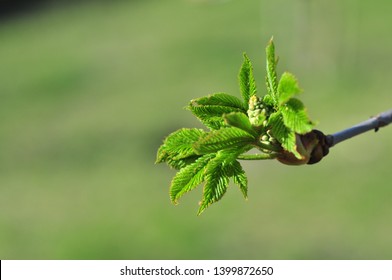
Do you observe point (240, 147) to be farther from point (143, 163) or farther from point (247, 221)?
point (143, 163)

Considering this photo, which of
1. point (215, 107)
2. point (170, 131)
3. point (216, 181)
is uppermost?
point (170, 131)

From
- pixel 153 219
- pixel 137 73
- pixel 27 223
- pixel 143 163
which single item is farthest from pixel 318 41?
pixel 27 223

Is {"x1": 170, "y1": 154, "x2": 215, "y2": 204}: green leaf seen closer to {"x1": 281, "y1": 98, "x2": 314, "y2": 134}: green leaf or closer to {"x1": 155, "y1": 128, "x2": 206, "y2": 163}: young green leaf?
{"x1": 155, "y1": 128, "x2": 206, "y2": 163}: young green leaf

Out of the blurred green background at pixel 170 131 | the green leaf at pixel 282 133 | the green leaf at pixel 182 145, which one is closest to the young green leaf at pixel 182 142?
the green leaf at pixel 182 145

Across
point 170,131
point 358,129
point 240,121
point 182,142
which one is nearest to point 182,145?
point 182,142

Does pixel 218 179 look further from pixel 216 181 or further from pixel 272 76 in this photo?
pixel 272 76
